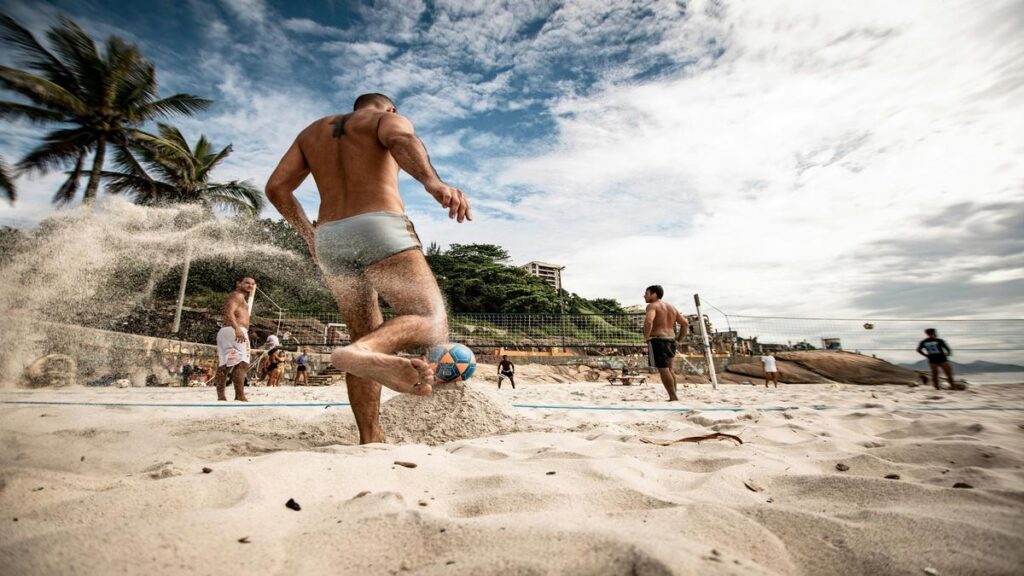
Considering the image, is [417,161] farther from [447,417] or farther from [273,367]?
[273,367]

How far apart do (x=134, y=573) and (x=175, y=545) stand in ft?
0.33

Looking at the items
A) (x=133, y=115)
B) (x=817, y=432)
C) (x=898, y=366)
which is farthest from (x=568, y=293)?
(x=817, y=432)

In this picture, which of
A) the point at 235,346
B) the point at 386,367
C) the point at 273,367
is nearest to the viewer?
the point at 386,367

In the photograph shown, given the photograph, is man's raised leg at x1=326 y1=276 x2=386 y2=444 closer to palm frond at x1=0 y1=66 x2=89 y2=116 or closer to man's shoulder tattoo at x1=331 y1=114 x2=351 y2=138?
man's shoulder tattoo at x1=331 y1=114 x2=351 y2=138

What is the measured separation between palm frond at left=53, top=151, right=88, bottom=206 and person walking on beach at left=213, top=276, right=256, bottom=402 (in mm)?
13509

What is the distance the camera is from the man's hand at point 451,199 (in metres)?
1.88

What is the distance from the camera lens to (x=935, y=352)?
811cm

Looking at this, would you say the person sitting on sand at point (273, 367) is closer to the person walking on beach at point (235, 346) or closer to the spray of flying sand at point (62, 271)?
the spray of flying sand at point (62, 271)

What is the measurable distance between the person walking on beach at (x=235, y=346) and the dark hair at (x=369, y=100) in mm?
3869

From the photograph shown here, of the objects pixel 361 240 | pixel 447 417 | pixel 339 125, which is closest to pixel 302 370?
pixel 447 417

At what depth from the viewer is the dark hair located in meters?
2.39

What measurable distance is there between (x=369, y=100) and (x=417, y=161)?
0.76m

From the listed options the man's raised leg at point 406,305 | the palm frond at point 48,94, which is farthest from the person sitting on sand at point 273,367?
the man's raised leg at point 406,305

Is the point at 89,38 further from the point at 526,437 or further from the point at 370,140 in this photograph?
the point at 526,437
